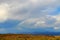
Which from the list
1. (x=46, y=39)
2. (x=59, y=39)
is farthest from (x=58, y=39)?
(x=46, y=39)

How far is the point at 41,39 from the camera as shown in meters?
33.7

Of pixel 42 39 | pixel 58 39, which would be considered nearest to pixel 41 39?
→ pixel 42 39

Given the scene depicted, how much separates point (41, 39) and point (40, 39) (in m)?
0.27

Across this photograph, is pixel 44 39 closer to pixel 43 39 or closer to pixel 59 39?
pixel 43 39

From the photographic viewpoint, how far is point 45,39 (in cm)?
3384

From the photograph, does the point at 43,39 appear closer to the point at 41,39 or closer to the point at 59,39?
the point at 41,39

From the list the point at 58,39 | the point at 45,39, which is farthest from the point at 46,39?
the point at 58,39

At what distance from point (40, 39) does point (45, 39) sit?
1.14m

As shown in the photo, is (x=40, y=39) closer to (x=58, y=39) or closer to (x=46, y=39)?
(x=46, y=39)

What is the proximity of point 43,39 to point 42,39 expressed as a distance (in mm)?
242

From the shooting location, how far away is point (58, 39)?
3400 cm

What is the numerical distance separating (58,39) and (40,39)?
13.6 feet

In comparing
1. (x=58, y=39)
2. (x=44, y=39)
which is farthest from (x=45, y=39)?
(x=58, y=39)

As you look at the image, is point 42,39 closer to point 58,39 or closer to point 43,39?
point 43,39
